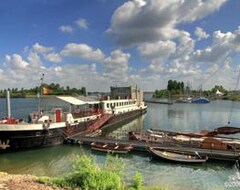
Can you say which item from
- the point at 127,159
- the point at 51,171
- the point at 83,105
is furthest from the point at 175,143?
the point at 83,105

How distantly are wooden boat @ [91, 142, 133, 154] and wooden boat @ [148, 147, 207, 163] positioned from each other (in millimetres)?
2704

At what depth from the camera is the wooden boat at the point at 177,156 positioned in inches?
993

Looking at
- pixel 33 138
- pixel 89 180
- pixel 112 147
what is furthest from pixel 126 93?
pixel 89 180

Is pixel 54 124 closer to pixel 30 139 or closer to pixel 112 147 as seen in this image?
pixel 30 139

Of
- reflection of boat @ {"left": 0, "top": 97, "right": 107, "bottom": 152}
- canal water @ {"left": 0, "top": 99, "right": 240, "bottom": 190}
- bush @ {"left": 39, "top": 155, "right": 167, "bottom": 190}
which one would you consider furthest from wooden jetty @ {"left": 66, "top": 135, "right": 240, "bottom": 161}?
bush @ {"left": 39, "top": 155, "right": 167, "bottom": 190}

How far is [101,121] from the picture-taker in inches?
1843

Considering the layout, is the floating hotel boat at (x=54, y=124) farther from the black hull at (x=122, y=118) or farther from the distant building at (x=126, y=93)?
the distant building at (x=126, y=93)

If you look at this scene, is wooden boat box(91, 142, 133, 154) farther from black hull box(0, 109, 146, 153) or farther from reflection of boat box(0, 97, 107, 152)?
reflection of boat box(0, 97, 107, 152)

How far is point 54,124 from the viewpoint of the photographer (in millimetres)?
32562

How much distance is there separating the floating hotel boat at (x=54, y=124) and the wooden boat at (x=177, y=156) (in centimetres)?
1113

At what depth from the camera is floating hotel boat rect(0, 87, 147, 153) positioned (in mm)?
29344

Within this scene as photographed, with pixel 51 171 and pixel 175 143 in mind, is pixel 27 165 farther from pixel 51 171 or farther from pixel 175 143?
pixel 175 143

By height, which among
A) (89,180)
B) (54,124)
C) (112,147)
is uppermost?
(54,124)

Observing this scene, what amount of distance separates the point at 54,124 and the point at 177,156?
45.1 feet
